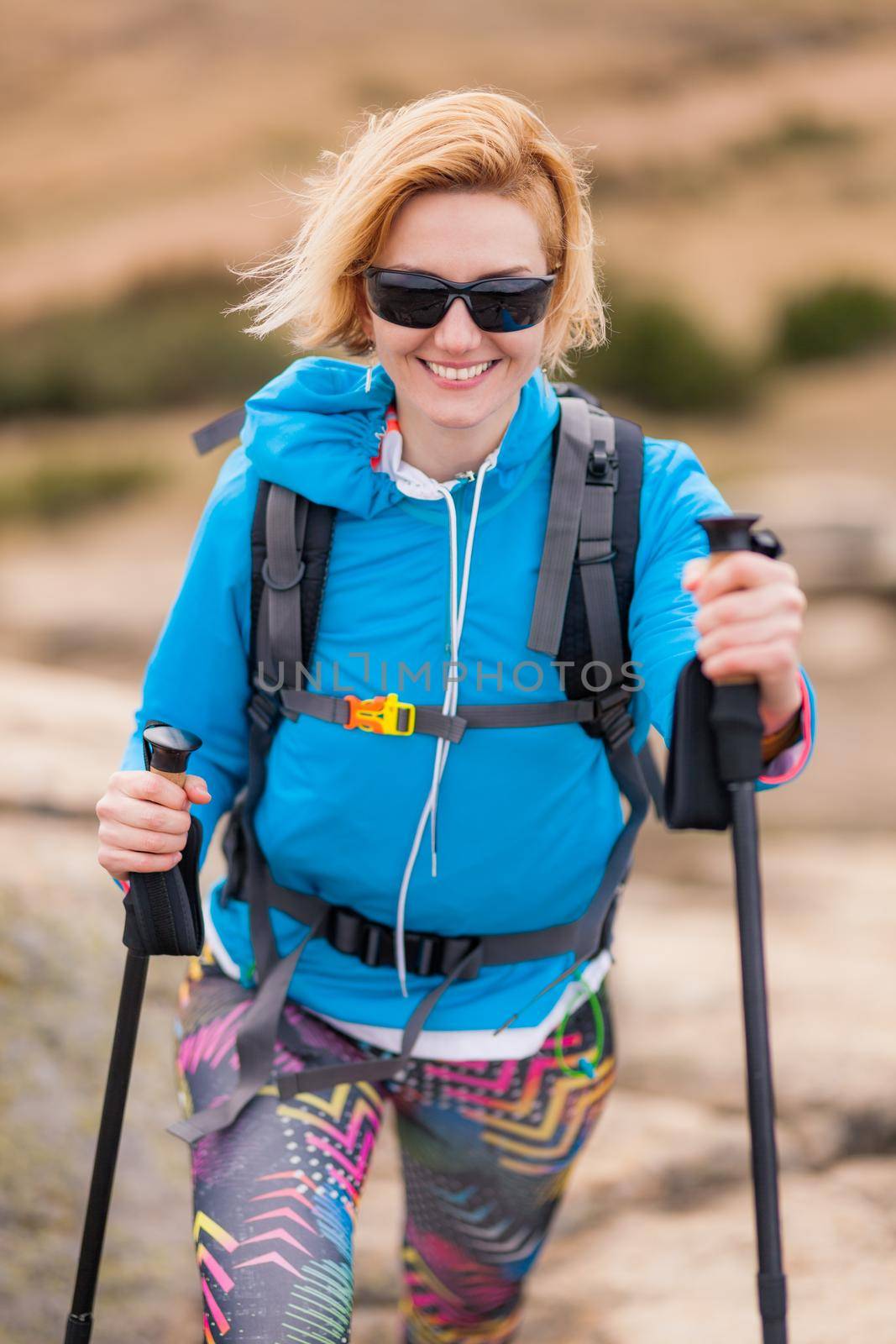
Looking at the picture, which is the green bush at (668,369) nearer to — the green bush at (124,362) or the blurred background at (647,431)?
the blurred background at (647,431)

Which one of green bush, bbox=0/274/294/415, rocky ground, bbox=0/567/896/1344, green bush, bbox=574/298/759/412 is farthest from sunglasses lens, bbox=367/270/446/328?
green bush, bbox=574/298/759/412

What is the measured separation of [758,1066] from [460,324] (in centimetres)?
115

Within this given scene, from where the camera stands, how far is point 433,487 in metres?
2.22

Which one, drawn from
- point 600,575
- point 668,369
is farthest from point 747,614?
point 668,369

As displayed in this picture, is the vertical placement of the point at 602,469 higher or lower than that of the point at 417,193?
lower

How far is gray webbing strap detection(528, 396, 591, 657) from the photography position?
85.3 inches

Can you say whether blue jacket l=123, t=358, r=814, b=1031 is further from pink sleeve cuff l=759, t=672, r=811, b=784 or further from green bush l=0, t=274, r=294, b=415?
green bush l=0, t=274, r=294, b=415

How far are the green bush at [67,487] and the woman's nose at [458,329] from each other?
62.3 ft

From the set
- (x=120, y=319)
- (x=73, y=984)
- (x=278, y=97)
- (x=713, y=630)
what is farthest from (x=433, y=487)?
(x=278, y=97)

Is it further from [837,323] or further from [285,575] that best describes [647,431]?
[285,575]

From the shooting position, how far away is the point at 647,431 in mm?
22359

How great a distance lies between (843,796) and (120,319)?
55.9ft

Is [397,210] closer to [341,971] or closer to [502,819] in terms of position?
[502,819]

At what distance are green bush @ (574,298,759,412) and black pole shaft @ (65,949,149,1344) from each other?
71.3 ft
